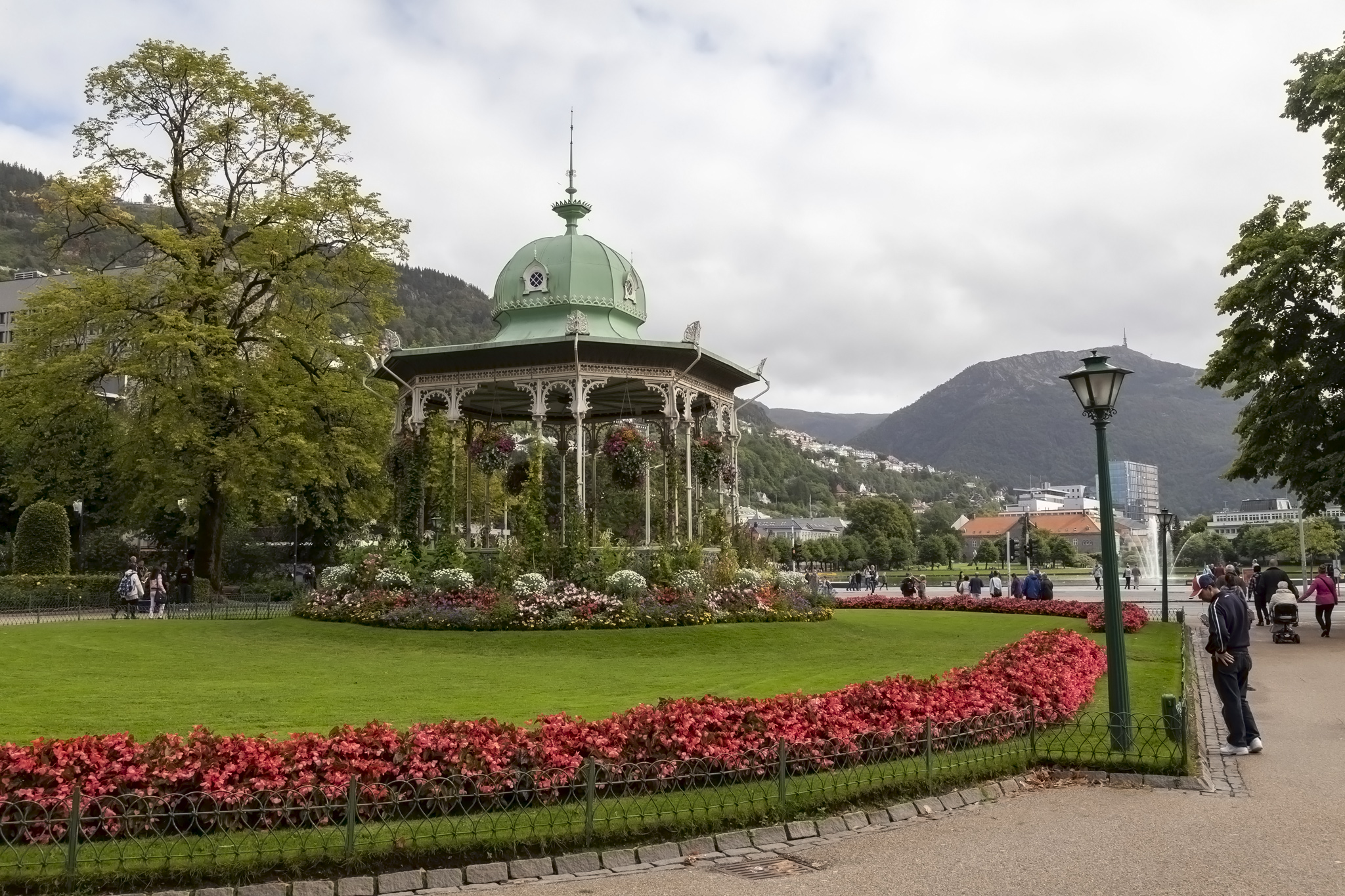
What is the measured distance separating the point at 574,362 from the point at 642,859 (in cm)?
1640

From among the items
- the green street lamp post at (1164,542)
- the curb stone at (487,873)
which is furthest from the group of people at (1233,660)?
the green street lamp post at (1164,542)

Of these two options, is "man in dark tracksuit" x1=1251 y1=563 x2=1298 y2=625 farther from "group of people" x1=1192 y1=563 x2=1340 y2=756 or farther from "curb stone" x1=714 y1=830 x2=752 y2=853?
"curb stone" x1=714 y1=830 x2=752 y2=853

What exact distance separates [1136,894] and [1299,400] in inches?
895

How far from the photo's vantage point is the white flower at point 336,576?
22.8 m

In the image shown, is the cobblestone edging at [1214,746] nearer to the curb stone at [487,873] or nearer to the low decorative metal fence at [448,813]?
the low decorative metal fence at [448,813]

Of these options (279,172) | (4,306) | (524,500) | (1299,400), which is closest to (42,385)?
(279,172)

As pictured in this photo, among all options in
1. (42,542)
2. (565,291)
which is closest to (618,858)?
(565,291)

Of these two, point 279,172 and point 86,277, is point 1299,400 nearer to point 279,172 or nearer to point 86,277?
point 279,172

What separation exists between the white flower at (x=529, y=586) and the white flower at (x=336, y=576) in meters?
4.62

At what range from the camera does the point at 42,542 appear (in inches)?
1261

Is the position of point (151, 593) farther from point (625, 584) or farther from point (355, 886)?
point (355, 886)

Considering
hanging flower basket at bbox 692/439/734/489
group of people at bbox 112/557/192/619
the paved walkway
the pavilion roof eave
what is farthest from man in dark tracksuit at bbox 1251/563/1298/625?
group of people at bbox 112/557/192/619

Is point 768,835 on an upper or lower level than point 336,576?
lower

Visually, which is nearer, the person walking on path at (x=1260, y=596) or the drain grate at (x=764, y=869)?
the drain grate at (x=764, y=869)
